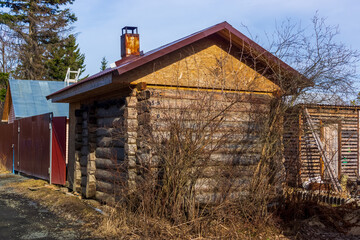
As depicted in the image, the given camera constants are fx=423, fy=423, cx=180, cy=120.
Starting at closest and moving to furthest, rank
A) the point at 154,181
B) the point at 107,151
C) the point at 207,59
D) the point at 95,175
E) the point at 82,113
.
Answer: the point at 154,181 < the point at 207,59 < the point at 107,151 < the point at 95,175 < the point at 82,113

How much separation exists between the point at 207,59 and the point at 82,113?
4.44 metres

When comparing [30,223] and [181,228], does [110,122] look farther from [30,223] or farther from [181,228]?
[181,228]

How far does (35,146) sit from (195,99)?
9422 mm

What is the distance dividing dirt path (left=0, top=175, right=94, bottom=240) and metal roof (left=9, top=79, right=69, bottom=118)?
11680 millimetres

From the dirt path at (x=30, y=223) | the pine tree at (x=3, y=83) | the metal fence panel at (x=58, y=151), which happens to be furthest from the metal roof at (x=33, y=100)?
the dirt path at (x=30, y=223)

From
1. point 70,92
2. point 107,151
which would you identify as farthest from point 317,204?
point 70,92

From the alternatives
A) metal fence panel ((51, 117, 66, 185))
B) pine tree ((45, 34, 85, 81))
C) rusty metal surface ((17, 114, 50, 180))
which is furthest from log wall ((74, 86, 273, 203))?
pine tree ((45, 34, 85, 81))

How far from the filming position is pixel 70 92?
10.8 meters

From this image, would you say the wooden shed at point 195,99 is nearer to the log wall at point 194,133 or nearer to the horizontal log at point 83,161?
the log wall at point 194,133

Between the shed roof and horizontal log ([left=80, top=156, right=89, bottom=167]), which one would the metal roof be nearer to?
horizontal log ([left=80, top=156, right=89, bottom=167])

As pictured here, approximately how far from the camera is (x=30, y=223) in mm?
8398

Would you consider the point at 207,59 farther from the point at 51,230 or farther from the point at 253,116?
the point at 51,230

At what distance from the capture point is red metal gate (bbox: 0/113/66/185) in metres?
13.2

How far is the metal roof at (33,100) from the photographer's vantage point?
22.3 metres
